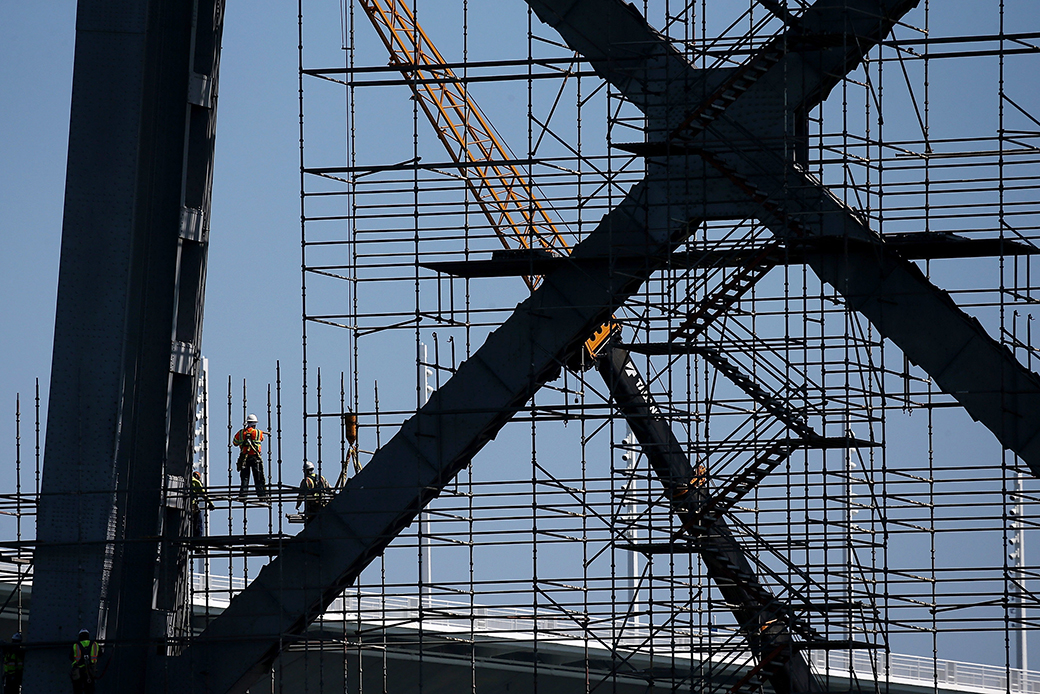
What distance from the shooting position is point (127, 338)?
23.3 metres

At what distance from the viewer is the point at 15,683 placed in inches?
941

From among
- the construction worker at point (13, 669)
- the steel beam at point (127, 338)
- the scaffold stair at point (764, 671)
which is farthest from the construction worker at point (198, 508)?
the scaffold stair at point (764, 671)

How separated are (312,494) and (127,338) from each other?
153 inches

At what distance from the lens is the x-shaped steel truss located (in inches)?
886

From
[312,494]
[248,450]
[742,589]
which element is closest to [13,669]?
[312,494]

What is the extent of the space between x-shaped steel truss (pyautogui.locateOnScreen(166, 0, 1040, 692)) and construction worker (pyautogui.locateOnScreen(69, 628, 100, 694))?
183 cm

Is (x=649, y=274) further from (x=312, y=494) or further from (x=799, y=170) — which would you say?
(x=312, y=494)

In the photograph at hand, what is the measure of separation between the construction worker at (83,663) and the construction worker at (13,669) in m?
1.31

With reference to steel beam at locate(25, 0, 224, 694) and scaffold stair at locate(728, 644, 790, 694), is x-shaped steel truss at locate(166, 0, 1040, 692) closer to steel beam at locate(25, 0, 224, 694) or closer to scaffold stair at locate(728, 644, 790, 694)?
scaffold stair at locate(728, 644, 790, 694)

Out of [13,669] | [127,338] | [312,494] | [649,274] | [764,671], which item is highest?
[649,274]

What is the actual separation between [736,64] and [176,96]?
9.29 meters

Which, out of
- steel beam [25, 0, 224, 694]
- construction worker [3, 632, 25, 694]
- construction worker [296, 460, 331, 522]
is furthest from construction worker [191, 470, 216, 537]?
construction worker [3, 632, 25, 694]

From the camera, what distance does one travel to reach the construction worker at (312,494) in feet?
76.9

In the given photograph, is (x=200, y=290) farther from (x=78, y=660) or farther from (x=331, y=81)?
(x=78, y=660)
